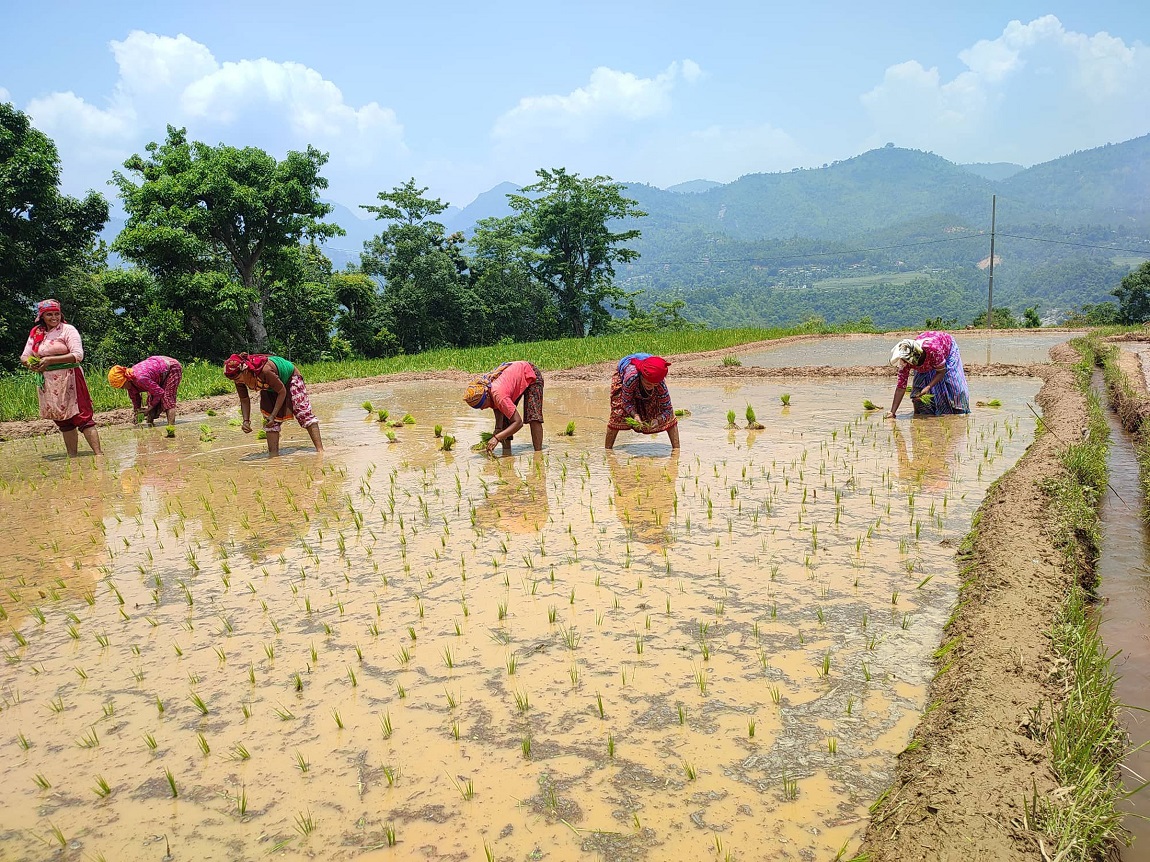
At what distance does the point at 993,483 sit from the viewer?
20.0 ft

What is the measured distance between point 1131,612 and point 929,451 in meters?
3.78

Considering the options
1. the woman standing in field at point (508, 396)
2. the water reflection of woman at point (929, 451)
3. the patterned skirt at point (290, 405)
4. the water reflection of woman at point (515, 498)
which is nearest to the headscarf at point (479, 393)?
the woman standing in field at point (508, 396)

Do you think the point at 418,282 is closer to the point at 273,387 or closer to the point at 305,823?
the point at 273,387

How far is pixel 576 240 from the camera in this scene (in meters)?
36.0

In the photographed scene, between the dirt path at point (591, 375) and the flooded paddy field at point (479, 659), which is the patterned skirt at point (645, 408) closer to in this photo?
the flooded paddy field at point (479, 659)

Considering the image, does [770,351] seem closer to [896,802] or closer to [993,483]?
[993,483]

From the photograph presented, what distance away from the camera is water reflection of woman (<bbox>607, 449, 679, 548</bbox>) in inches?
212

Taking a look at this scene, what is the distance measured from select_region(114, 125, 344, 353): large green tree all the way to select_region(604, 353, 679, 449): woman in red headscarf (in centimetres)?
1655

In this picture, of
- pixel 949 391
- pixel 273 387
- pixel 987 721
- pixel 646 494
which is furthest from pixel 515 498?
pixel 949 391

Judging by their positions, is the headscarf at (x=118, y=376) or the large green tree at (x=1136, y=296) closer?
the headscarf at (x=118, y=376)

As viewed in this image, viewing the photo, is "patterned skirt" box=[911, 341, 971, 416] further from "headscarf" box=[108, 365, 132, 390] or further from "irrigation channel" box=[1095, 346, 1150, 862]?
"headscarf" box=[108, 365, 132, 390]

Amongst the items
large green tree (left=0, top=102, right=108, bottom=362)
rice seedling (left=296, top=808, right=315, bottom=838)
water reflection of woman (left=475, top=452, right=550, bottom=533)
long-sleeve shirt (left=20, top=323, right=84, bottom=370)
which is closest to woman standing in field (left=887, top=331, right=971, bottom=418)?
water reflection of woman (left=475, top=452, right=550, bottom=533)

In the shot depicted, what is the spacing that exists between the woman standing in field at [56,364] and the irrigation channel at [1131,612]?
383 inches

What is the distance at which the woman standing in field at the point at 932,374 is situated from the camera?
30.4 feet
